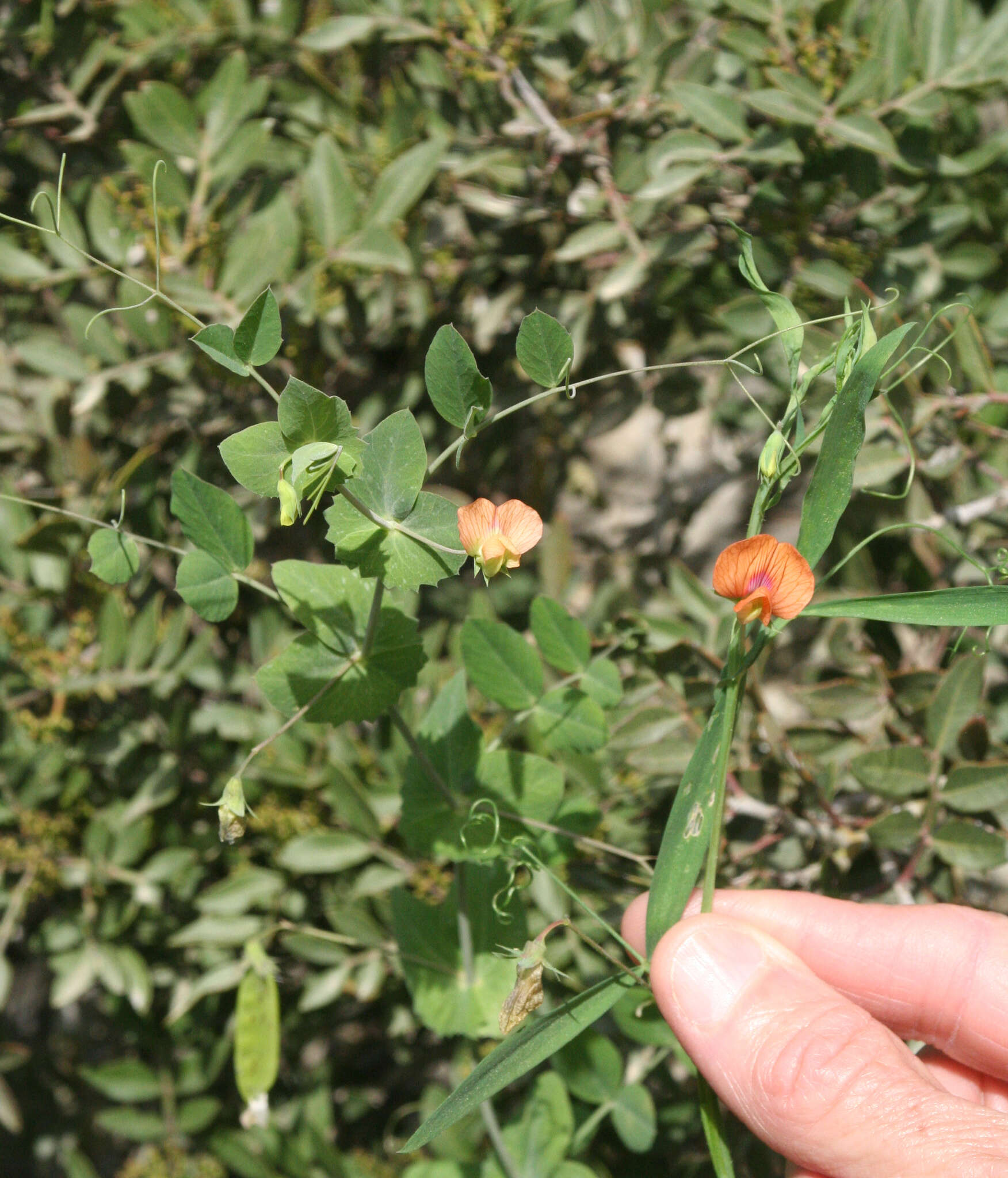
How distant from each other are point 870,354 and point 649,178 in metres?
0.64

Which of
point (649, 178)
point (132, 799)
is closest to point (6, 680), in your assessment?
point (132, 799)

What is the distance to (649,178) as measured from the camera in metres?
1.10

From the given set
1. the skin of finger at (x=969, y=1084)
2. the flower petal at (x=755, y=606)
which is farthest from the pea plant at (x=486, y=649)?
the skin of finger at (x=969, y=1084)

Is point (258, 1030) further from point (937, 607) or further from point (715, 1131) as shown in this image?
point (937, 607)

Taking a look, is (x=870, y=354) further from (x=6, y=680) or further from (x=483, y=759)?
(x=6, y=680)

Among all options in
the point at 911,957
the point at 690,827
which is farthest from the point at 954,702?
the point at 690,827

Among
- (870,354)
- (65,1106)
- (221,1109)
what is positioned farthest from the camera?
(65,1106)

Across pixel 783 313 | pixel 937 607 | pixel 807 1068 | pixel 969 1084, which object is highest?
pixel 783 313

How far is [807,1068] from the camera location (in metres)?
0.69

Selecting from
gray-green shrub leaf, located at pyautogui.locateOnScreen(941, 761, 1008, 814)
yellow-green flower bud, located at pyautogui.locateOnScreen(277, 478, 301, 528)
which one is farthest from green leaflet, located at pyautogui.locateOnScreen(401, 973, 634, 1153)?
gray-green shrub leaf, located at pyautogui.locateOnScreen(941, 761, 1008, 814)

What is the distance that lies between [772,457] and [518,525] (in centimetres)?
16

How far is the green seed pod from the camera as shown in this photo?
0.90 m

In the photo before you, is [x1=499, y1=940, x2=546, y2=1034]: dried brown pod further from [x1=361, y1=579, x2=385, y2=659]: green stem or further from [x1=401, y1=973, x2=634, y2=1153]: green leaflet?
[x1=361, y1=579, x2=385, y2=659]: green stem

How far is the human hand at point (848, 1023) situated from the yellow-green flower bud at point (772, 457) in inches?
13.6
